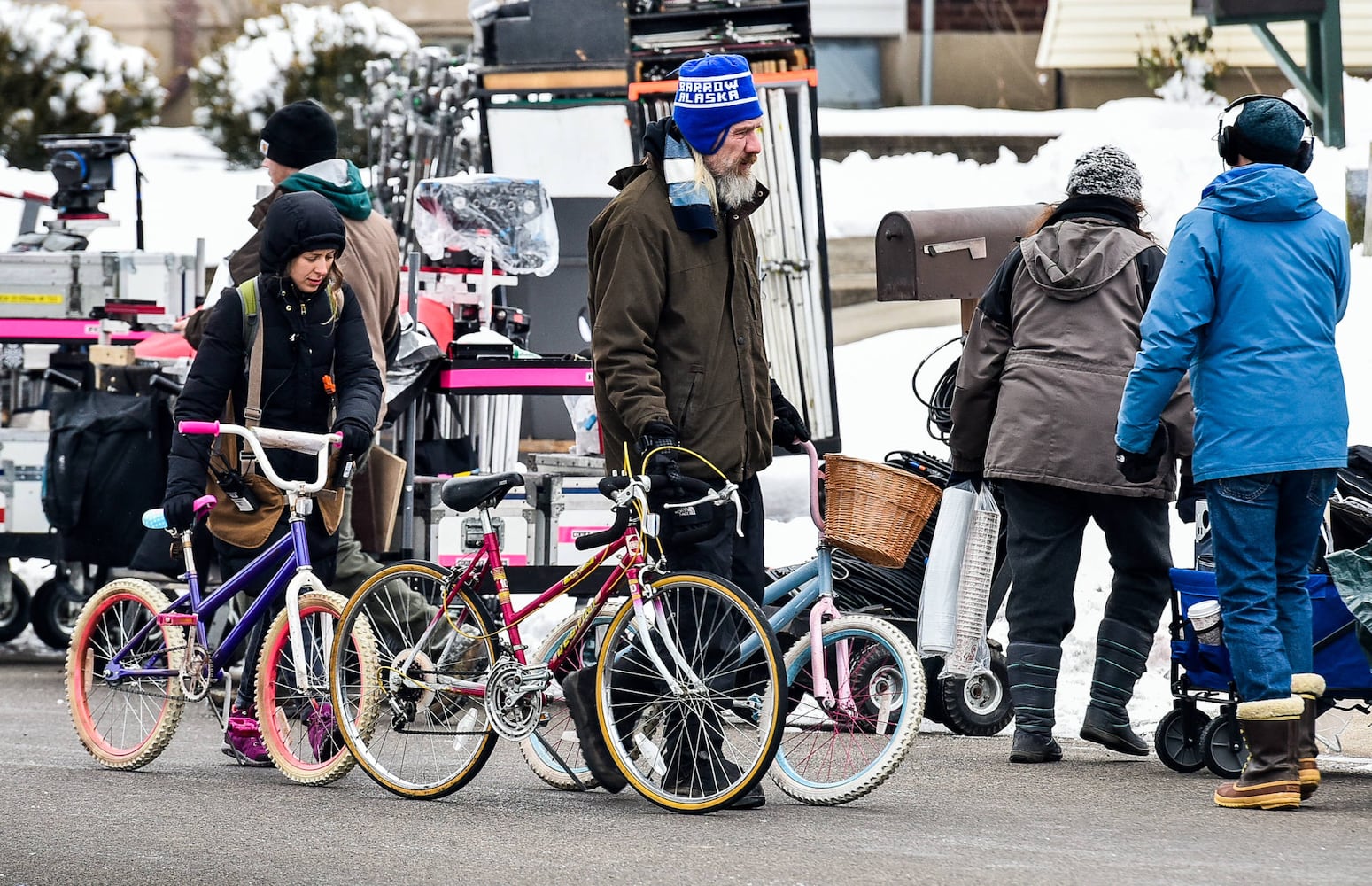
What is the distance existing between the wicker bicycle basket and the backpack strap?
6.20 feet

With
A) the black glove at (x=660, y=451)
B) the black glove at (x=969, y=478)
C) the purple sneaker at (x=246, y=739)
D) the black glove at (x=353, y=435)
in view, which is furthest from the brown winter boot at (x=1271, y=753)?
the purple sneaker at (x=246, y=739)

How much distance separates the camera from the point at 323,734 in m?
6.82

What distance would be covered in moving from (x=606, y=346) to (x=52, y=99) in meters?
21.2

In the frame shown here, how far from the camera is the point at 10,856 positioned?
5.54 meters

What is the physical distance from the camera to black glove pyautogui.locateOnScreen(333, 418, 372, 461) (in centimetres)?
696

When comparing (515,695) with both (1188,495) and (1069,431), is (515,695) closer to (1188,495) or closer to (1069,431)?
(1069,431)

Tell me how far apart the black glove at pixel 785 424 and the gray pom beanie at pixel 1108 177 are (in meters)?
1.33

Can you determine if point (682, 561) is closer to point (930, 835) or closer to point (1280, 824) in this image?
point (930, 835)

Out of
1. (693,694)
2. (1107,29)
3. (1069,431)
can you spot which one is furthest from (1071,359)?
(1107,29)

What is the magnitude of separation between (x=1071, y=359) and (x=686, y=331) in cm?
147

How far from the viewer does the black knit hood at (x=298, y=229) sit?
6.99m

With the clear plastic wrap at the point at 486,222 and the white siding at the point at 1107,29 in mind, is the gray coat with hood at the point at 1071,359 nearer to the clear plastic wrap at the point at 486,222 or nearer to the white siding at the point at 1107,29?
the clear plastic wrap at the point at 486,222

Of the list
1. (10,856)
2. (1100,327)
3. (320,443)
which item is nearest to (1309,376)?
(1100,327)

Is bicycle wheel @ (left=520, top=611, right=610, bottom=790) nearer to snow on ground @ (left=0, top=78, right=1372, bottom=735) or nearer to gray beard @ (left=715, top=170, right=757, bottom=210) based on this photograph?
gray beard @ (left=715, top=170, right=757, bottom=210)
